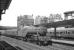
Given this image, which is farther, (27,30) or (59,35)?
(59,35)

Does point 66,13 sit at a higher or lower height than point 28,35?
higher

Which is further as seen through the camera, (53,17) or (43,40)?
(53,17)

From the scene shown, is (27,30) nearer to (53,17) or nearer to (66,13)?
(66,13)

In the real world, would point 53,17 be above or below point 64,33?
above

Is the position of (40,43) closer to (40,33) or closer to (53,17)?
(40,33)

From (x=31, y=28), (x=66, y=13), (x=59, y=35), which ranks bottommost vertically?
(x=59, y=35)

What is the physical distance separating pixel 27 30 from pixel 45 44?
19.7 ft

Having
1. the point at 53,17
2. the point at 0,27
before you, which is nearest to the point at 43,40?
the point at 53,17

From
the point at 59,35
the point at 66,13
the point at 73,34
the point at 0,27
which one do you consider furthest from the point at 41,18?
the point at 73,34

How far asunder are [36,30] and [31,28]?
3.45 ft

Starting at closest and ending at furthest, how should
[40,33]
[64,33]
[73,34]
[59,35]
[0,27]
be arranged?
[40,33]
[73,34]
[64,33]
[59,35]
[0,27]

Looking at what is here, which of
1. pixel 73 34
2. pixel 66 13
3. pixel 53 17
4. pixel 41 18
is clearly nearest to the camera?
pixel 73 34

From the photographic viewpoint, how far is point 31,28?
92.0 feet

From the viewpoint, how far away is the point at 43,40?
22.5 m
